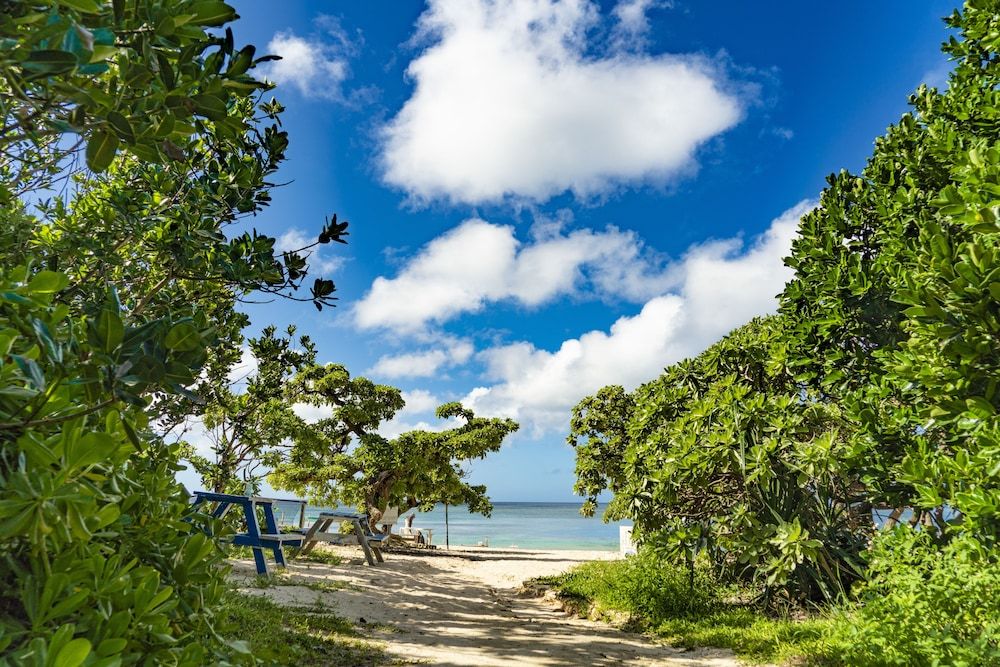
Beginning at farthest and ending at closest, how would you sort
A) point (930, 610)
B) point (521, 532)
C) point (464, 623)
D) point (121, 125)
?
point (521, 532) < point (464, 623) < point (930, 610) < point (121, 125)

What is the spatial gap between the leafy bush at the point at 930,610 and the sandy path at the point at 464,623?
1962mm

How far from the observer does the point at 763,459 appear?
22.6ft

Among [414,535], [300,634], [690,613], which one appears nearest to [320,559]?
[300,634]

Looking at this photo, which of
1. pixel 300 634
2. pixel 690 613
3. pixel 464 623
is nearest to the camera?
pixel 300 634

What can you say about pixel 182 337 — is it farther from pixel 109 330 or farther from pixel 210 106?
pixel 210 106

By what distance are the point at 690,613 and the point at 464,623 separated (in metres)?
3.86

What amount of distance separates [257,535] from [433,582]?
702 cm

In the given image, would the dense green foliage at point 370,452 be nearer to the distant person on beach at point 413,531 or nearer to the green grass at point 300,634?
the distant person on beach at point 413,531

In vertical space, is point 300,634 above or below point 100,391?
below

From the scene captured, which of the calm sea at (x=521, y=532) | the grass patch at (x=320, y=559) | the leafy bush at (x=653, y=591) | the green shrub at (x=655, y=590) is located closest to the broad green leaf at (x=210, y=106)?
the leafy bush at (x=653, y=591)

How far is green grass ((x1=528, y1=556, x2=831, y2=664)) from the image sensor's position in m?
6.20

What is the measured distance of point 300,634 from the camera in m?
6.40

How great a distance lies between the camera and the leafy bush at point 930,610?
3.91 m

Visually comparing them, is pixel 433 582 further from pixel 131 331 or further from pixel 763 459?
pixel 131 331
